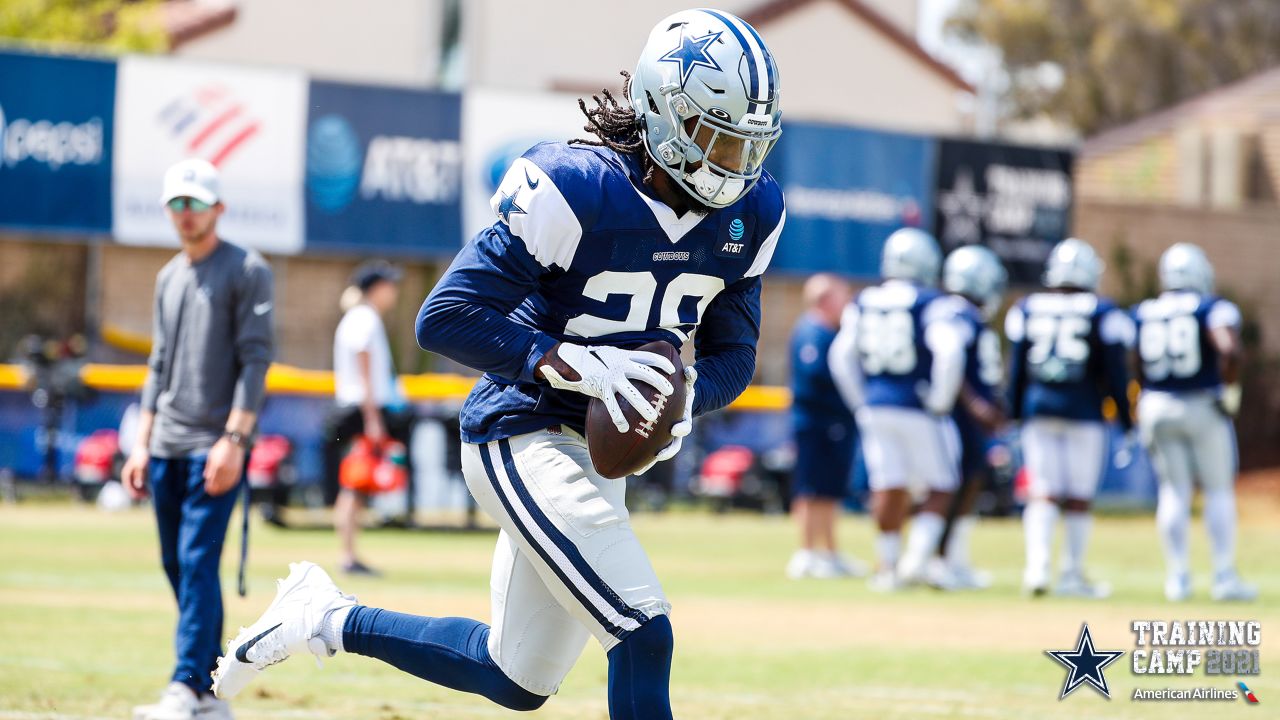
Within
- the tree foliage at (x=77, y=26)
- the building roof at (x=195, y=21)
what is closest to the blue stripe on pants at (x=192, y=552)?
the tree foliage at (x=77, y=26)

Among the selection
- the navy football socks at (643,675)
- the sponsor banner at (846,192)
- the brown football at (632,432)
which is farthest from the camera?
the sponsor banner at (846,192)

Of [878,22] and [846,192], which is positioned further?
[878,22]

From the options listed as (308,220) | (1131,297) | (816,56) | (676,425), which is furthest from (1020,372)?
(816,56)

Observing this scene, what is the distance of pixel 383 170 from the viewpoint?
21.9 m

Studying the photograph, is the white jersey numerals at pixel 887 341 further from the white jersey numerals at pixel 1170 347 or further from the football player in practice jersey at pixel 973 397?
the white jersey numerals at pixel 1170 347

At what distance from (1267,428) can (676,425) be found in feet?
85.7

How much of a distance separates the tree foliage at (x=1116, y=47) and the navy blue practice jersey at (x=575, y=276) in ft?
122

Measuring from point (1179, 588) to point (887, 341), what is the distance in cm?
247

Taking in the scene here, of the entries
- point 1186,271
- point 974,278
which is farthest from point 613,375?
point 974,278

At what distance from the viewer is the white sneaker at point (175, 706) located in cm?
624

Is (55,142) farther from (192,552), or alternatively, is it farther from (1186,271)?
(192,552)

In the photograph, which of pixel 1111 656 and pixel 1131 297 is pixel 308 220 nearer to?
pixel 1131 297

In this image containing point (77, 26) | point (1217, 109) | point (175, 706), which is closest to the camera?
point (175, 706)

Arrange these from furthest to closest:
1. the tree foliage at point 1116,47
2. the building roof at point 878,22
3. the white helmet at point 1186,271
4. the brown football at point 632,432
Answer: the tree foliage at point 1116,47 → the building roof at point 878,22 → the white helmet at point 1186,271 → the brown football at point 632,432
